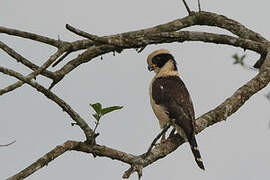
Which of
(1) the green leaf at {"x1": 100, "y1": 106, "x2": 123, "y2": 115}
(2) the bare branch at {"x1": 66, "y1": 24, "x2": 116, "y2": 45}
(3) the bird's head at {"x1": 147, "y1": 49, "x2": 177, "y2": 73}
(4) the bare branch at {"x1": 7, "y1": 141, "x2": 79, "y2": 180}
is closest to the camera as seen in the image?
(4) the bare branch at {"x1": 7, "y1": 141, "x2": 79, "y2": 180}

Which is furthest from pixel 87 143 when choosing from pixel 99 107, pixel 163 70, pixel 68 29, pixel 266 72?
pixel 163 70

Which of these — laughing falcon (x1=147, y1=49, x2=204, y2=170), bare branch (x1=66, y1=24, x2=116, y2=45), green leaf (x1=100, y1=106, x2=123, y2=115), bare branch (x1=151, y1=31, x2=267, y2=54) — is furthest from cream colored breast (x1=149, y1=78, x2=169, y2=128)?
green leaf (x1=100, y1=106, x2=123, y2=115)

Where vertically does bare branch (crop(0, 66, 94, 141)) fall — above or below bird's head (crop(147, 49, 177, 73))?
below

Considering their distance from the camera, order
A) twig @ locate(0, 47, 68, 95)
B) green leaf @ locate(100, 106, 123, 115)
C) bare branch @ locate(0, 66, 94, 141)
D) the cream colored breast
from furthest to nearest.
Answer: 1. the cream colored breast
2. green leaf @ locate(100, 106, 123, 115)
3. twig @ locate(0, 47, 68, 95)
4. bare branch @ locate(0, 66, 94, 141)

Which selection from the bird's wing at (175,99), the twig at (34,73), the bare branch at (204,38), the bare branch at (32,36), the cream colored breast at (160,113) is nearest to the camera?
the twig at (34,73)

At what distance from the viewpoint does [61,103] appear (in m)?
5.02

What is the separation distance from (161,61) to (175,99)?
1.16 metres

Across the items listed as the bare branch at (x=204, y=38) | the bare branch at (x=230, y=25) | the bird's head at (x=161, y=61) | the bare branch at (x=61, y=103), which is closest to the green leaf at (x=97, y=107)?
the bare branch at (x=61, y=103)

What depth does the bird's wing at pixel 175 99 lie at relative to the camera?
7.27 m

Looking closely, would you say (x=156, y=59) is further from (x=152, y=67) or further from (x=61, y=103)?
(x=61, y=103)

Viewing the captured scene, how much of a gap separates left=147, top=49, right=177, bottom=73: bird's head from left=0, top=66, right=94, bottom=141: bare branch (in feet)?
12.3

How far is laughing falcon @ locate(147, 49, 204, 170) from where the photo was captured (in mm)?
7176

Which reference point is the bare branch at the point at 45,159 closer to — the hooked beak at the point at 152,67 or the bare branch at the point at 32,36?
the bare branch at the point at 32,36

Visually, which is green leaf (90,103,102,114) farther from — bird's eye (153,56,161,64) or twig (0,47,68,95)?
bird's eye (153,56,161,64)
